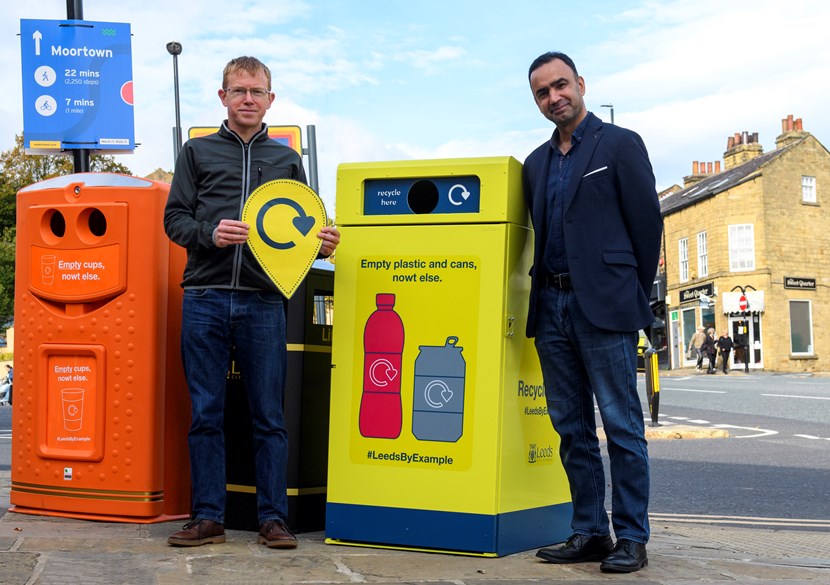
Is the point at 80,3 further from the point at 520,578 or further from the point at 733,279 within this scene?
the point at 733,279

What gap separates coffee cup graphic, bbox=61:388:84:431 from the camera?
15.3 ft

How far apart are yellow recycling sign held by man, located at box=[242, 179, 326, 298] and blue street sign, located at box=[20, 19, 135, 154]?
5702mm

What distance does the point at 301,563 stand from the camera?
364cm

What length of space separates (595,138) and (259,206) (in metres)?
1.37

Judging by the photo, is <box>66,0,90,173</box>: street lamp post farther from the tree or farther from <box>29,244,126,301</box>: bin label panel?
the tree

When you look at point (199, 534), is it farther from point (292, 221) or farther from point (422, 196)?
point (422, 196)

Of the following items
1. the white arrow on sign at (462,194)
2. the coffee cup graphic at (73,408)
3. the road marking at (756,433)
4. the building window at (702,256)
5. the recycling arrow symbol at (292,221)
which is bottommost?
the road marking at (756,433)

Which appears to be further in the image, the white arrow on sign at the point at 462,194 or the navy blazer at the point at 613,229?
the white arrow on sign at the point at 462,194

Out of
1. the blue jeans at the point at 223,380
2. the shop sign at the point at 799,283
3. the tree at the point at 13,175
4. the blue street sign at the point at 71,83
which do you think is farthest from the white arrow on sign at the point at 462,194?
the shop sign at the point at 799,283

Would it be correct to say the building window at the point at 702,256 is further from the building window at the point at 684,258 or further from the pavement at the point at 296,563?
the pavement at the point at 296,563

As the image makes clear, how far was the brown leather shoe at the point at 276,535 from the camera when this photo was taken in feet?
12.9

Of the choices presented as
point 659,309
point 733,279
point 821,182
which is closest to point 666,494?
point 733,279

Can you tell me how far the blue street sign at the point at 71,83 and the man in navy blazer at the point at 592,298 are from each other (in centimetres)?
619

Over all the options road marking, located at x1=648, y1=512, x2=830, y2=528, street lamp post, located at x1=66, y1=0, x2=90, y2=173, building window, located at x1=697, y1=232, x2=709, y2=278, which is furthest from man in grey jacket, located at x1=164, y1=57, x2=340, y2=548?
building window, located at x1=697, y1=232, x2=709, y2=278
